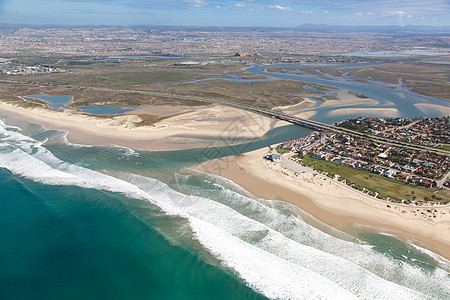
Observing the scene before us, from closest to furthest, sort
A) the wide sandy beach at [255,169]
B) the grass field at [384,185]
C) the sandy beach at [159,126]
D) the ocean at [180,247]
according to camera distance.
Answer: the ocean at [180,247] → the wide sandy beach at [255,169] → the grass field at [384,185] → the sandy beach at [159,126]

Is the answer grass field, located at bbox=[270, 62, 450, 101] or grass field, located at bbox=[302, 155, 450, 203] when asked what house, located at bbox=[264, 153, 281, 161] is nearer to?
grass field, located at bbox=[302, 155, 450, 203]

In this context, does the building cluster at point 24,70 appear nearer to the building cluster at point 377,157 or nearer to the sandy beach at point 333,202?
the sandy beach at point 333,202

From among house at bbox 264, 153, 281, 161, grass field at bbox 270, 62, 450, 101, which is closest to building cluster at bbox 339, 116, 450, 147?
house at bbox 264, 153, 281, 161

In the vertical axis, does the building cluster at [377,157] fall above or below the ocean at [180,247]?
above

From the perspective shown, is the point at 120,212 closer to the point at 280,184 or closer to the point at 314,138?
the point at 280,184

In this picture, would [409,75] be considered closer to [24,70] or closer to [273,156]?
[273,156]

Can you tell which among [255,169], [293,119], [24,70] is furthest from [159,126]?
[24,70]

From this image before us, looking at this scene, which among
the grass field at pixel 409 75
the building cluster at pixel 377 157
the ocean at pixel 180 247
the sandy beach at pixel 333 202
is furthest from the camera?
the grass field at pixel 409 75

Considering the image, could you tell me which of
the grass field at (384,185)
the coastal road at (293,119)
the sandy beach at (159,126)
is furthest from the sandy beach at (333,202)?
the coastal road at (293,119)
